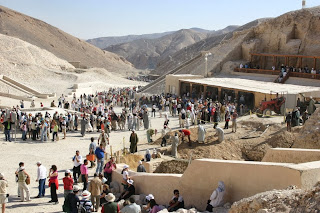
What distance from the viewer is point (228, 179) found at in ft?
25.3

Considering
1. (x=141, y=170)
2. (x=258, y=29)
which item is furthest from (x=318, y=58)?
(x=141, y=170)

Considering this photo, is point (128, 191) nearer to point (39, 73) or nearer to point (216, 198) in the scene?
point (216, 198)

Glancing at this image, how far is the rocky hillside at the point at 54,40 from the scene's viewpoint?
266 ft

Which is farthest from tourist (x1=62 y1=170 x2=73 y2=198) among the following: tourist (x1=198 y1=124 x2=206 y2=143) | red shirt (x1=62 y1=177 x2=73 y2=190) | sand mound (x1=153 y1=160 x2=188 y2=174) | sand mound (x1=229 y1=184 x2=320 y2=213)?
tourist (x1=198 y1=124 x2=206 y2=143)

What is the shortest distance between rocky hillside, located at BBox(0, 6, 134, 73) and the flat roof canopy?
51889mm

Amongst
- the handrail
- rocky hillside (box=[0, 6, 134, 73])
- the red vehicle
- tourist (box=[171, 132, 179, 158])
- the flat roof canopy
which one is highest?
rocky hillside (box=[0, 6, 134, 73])

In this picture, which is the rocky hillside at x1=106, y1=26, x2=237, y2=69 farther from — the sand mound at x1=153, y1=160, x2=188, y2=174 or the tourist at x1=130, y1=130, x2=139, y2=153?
the sand mound at x1=153, y1=160, x2=188, y2=174

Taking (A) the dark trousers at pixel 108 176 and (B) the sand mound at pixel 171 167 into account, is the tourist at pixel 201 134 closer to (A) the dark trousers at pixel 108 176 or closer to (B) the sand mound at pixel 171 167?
(B) the sand mound at pixel 171 167

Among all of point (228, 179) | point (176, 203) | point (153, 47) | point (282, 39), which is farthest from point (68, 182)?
point (153, 47)

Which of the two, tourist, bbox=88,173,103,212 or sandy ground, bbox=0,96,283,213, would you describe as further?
sandy ground, bbox=0,96,283,213

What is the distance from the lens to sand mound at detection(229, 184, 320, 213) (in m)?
5.08

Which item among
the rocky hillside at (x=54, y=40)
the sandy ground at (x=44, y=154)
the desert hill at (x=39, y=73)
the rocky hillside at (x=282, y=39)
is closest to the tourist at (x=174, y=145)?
the sandy ground at (x=44, y=154)

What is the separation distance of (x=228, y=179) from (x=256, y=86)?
1891 cm

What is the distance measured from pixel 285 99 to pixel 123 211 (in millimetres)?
14560
